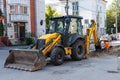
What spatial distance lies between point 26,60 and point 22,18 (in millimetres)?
25655

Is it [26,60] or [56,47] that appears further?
[56,47]

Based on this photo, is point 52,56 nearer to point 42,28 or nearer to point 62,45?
point 62,45

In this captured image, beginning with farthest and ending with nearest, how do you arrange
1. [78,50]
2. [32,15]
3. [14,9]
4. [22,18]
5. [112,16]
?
[112,16] < [32,15] < [22,18] < [14,9] < [78,50]

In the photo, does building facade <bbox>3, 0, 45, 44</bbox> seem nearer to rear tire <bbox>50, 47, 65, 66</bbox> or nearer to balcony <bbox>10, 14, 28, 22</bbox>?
balcony <bbox>10, 14, 28, 22</bbox>

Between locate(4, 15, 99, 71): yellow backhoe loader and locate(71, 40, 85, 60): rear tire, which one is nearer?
locate(4, 15, 99, 71): yellow backhoe loader

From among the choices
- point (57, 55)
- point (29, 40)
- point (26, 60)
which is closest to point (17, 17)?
point (29, 40)

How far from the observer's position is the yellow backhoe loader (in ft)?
42.9

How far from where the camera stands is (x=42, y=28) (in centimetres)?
4397

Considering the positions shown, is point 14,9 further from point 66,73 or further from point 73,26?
point 66,73

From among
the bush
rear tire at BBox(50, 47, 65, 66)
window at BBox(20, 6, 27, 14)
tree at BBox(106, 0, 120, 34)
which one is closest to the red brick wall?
window at BBox(20, 6, 27, 14)

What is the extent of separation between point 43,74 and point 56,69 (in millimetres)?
1375

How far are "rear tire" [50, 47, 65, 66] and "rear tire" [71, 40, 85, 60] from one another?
137cm

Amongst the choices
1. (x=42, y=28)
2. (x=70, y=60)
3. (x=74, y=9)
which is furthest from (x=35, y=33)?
(x=70, y=60)

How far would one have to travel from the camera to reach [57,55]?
46.1 ft
